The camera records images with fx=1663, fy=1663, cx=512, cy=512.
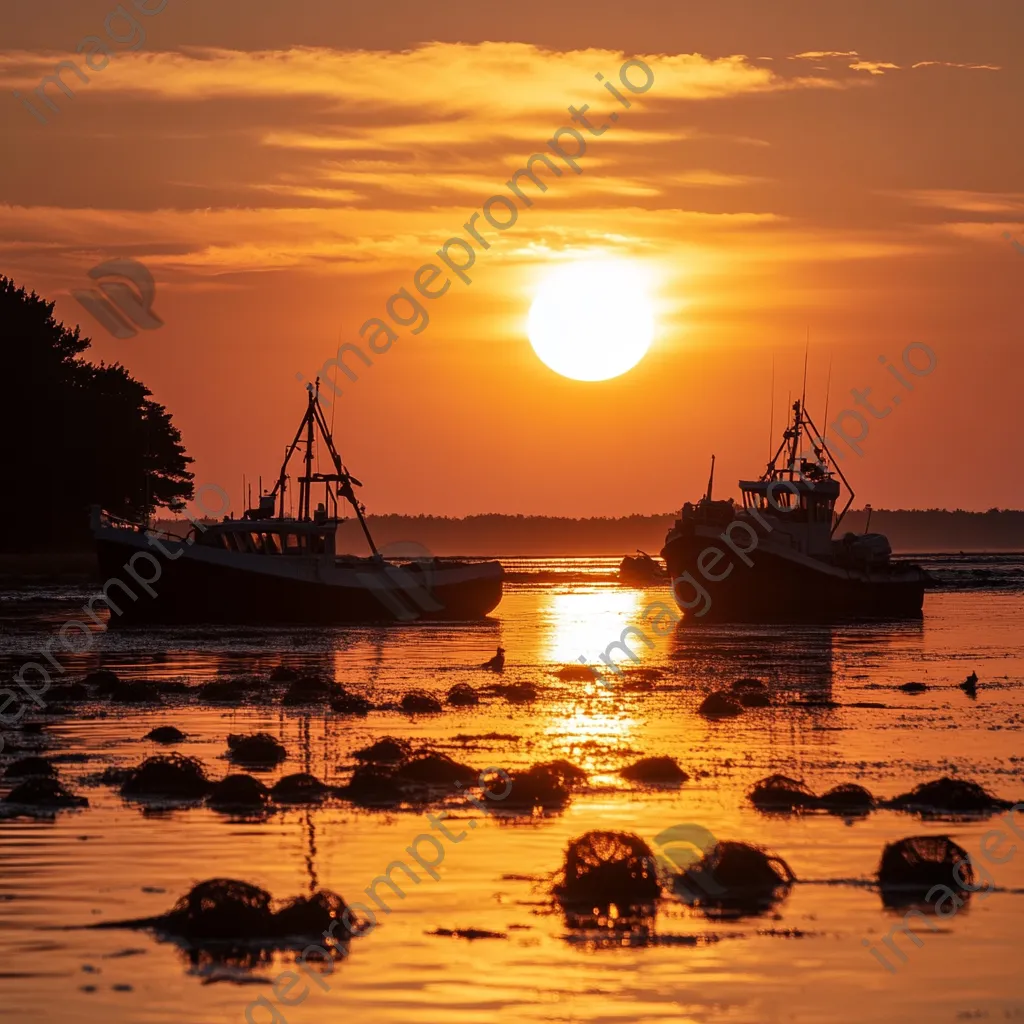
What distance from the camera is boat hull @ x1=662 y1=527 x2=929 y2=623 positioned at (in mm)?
90562

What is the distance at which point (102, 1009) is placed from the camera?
14883 mm

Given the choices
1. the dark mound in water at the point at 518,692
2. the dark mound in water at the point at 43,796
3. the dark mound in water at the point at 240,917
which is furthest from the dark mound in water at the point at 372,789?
the dark mound in water at the point at 518,692

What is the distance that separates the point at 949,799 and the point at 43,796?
13650 millimetres

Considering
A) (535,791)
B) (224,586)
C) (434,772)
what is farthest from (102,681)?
(224,586)

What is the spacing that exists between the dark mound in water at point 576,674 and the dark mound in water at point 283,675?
26.8ft

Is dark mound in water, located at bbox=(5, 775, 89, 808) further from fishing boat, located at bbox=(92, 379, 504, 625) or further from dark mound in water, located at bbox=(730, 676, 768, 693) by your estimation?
fishing boat, located at bbox=(92, 379, 504, 625)

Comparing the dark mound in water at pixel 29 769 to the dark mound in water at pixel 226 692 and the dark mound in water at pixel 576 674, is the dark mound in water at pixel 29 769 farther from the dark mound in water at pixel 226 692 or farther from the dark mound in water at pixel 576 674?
the dark mound in water at pixel 576 674

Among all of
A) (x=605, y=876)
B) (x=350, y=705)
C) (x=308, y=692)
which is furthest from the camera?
(x=308, y=692)

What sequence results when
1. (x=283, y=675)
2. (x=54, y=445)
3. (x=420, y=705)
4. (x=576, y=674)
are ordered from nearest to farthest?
(x=420, y=705)
(x=283, y=675)
(x=576, y=674)
(x=54, y=445)

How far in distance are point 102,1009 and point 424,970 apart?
10.3 feet

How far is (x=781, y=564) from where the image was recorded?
90188 mm

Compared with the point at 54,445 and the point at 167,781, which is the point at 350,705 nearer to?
the point at 167,781

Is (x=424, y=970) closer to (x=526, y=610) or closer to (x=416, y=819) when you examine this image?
(x=416, y=819)

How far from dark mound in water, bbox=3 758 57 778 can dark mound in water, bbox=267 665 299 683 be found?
19.2 meters
